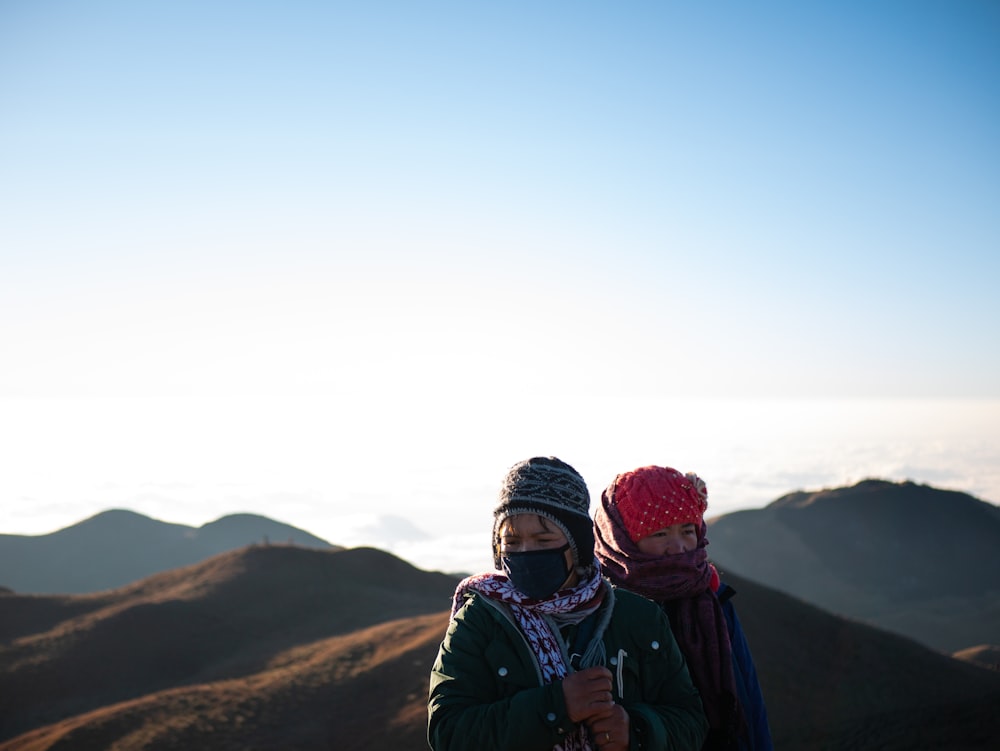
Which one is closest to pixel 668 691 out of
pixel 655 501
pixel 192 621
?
pixel 655 501

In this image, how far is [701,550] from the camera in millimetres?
3771

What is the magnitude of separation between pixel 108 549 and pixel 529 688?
74747mm

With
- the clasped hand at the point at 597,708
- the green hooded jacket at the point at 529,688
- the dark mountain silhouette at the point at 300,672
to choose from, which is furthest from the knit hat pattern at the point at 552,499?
the dark mountain silhouette at the point at 300,672

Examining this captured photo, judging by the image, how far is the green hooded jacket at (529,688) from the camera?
2.38m

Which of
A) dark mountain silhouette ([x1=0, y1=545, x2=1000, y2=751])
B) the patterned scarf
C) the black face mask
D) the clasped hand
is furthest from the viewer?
dark mountain silhouette ([x1=0, y1=545, x2=1000, y2=751])

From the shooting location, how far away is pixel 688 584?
3.63m

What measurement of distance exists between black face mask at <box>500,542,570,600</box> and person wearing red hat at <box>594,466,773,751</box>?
3.42ft

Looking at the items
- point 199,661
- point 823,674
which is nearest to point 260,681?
point 199,661

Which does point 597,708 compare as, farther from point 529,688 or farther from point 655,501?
point 655,501

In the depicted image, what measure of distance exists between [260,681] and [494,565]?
19087mm

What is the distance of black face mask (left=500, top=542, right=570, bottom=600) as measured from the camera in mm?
2729

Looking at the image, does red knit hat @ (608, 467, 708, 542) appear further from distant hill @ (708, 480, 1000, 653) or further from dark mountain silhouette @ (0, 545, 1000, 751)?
distant hill @ (708, 480, 1000, 653)

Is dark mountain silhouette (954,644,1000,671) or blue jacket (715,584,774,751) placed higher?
blue jacket (715,584,774,751)

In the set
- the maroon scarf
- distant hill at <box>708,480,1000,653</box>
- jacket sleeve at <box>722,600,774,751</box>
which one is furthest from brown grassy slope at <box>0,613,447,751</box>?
distant hill at <box>708,480,1000,653</box>
